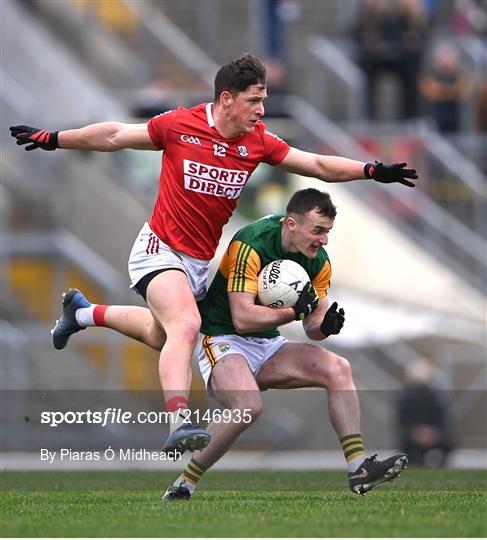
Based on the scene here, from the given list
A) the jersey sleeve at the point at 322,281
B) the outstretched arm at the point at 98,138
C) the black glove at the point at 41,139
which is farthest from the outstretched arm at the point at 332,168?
the black glove at the point at 41,139

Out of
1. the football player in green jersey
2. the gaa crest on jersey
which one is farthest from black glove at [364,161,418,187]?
the gaa crest on jersey

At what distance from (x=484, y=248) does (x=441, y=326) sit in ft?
7.06

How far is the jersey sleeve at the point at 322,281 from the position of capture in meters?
9.87

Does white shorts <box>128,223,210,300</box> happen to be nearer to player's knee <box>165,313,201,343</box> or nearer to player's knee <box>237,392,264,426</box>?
player's knee <box>165,313,201,343</box>

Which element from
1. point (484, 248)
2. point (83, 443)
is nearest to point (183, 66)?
point (484, 248)

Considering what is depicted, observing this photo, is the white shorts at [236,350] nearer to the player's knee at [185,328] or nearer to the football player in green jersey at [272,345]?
the football player in green jersey at [272,345]

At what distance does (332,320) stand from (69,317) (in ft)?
→ 6.88

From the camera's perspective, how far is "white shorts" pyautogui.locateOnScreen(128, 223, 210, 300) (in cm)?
959

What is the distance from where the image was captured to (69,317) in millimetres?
10812

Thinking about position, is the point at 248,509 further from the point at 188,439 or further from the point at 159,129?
the point at 159,129

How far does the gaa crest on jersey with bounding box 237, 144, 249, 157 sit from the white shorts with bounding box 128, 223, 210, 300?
2.24 ft

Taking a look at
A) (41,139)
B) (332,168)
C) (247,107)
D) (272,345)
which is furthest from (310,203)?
(41,139)

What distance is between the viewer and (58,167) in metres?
20.3

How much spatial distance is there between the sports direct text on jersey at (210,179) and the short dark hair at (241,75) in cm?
47
